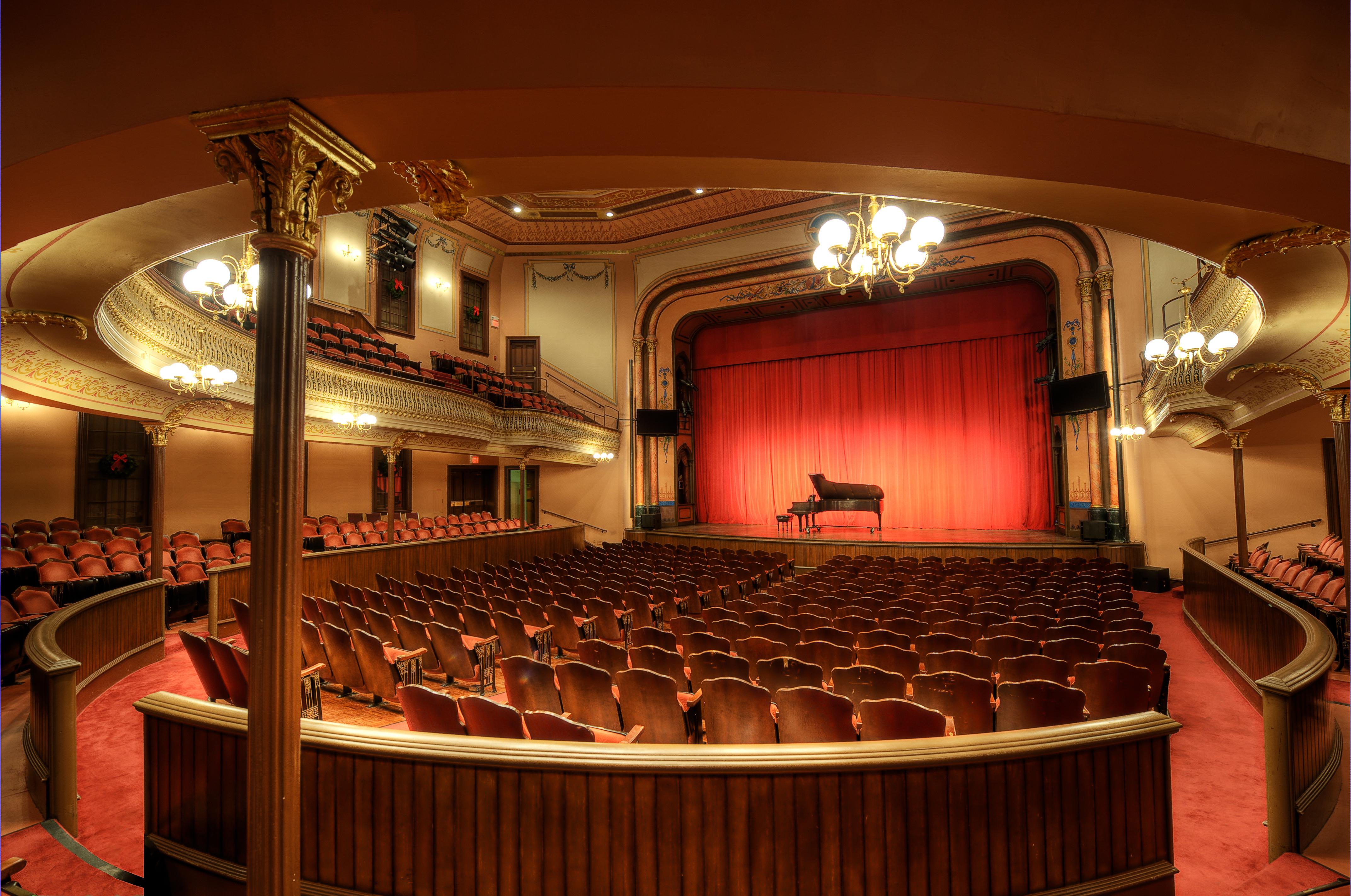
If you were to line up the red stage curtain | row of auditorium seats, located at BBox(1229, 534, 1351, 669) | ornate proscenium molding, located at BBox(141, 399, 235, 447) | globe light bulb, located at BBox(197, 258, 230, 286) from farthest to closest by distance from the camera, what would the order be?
1. the red stage curtain
2. ornate proscenium molding, located at BBox(141, 399, 235, 447)
3. row of auditorium seats, located at BBox(1229, 534, 1351, 669)
4. globe light bulb, located at BBox(197, 258, 230, 286)

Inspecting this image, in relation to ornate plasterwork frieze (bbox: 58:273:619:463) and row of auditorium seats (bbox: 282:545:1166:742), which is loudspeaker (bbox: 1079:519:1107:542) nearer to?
row of auditorium seats (bbox: 282:545:1166:742)

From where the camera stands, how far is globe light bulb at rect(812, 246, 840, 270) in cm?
574

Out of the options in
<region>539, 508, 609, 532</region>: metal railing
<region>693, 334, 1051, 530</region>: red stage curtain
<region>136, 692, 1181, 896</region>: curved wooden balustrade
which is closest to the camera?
<region>136, 692, 1181, 896</region>: curved wooden balustrade

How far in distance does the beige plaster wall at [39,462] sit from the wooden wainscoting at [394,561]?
409 cm

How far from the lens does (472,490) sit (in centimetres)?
1705

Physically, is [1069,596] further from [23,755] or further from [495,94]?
[23,755]

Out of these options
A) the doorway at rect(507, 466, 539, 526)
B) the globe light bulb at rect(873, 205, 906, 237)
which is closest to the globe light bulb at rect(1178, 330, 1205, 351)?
the globe light bulb at rect(873, 205, 906, 237)

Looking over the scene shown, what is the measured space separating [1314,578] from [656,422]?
1222 centimetres

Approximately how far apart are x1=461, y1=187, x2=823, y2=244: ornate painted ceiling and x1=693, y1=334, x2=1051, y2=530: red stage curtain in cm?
415

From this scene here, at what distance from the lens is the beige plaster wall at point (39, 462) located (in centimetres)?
930

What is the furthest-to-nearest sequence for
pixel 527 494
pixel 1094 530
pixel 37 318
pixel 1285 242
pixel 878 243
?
pixel 527 494 < pixel 1094 530 < pixel 878 243 < pixel 37 318 < pixel 1285 242

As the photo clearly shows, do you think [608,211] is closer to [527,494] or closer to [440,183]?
[527,494]

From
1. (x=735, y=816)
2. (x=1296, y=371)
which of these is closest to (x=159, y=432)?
(x=735, y=816)

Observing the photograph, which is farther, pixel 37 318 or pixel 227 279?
pixel 227 279
